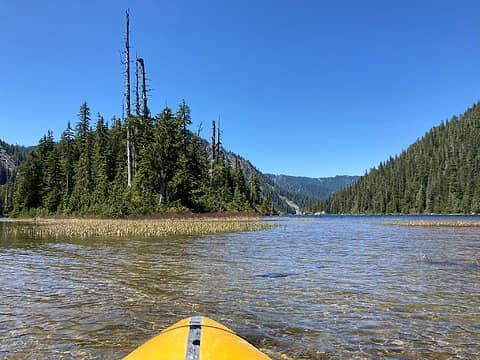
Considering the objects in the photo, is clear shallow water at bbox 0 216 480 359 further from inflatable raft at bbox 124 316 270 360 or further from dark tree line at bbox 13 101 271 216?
dark tree line at bbox 13 101 271 216

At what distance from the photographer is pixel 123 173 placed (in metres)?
56.9

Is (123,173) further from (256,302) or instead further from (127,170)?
(256,302)

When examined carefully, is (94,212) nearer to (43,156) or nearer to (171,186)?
(171,186)

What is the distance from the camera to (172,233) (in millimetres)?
29062

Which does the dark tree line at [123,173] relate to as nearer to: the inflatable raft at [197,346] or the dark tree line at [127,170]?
the dark tree line at [127,170]

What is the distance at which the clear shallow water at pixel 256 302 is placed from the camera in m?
6.27

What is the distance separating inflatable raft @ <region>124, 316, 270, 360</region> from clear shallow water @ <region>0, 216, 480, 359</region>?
220 cm

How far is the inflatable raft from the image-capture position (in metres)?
3.50

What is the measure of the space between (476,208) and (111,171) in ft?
451

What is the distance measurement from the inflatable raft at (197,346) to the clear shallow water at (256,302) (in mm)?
2200

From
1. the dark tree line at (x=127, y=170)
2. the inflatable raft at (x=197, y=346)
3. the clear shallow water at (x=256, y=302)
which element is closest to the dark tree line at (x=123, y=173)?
the dark tree line at (x=127, y=170)

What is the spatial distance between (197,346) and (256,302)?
560cm

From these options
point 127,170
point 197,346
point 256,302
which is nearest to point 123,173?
point 127,170

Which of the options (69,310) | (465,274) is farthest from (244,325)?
(465,274)
